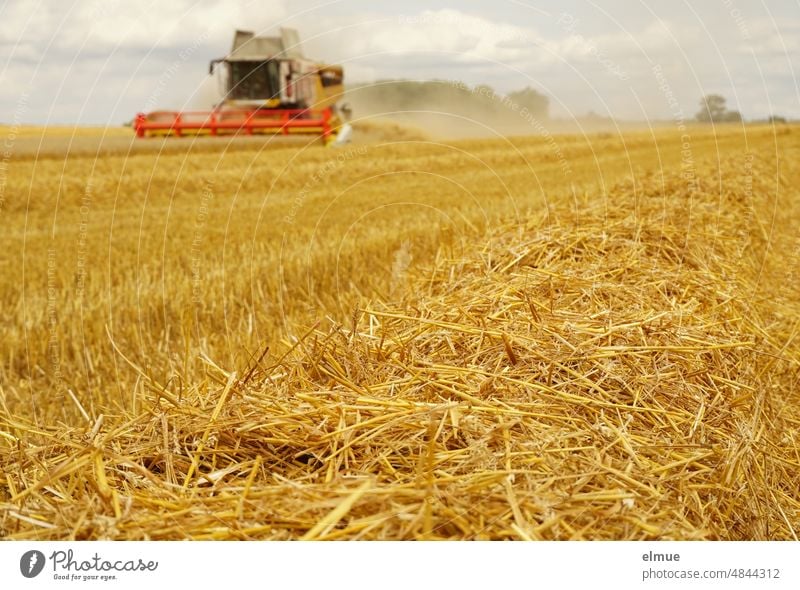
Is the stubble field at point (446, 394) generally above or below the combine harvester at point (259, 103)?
below

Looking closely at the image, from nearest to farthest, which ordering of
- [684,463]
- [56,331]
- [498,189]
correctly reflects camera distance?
[684,463], [56,331], [498,189]

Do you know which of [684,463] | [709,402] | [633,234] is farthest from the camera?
[633,234]

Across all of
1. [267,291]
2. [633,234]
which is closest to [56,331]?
[267,291]

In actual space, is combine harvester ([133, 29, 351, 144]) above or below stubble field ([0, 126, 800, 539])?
above

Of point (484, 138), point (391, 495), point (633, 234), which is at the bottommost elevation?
point (391, 495)

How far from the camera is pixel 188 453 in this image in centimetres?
235

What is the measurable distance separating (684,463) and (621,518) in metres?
0.41

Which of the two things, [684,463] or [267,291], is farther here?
[267,291]

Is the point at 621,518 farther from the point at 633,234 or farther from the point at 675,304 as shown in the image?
the point at 633,234

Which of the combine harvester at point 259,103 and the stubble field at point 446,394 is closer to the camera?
the stubble field at point 446,394

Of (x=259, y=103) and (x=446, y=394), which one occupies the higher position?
(x=259, y=103)

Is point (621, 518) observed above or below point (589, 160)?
below

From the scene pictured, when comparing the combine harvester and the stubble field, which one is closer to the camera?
the stubble field

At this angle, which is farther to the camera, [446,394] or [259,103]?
[259,103]
